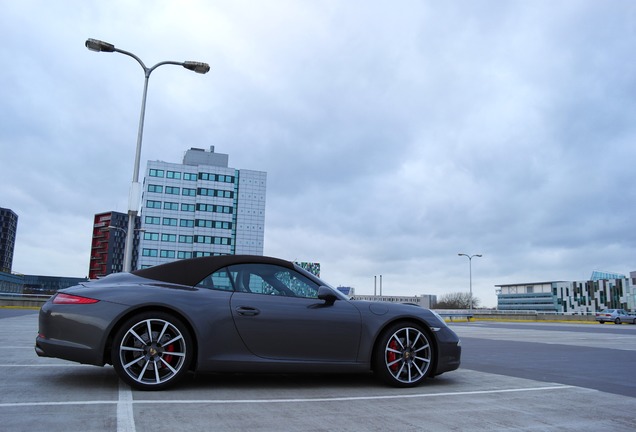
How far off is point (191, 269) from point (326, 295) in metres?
1.39

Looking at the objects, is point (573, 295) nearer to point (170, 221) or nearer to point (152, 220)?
point (170, 221)

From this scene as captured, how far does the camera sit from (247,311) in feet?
16.1

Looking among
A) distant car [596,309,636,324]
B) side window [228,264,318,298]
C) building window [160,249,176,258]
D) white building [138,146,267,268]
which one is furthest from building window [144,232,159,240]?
side window [228,264,318,298]

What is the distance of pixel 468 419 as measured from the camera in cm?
397

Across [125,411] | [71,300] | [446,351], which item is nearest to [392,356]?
[446,351]

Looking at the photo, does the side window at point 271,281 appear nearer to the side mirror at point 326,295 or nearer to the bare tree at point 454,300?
the side mirror at point 326,295

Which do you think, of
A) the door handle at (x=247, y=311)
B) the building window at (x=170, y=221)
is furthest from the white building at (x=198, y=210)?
the door handle at (x=247, y=311)

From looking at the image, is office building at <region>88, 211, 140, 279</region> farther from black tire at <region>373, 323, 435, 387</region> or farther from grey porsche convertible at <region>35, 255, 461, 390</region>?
black tire at <region>373, 323, 435, 387</region>

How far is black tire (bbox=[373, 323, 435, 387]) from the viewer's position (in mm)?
5309

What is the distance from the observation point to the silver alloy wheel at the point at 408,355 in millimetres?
5363

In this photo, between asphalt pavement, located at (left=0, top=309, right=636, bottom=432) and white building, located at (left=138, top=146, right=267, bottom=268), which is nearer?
asphalt pavement, located at (left=0, top=309, right=636, bottom=432)

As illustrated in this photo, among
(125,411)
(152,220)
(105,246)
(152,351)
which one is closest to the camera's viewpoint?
(125,411)

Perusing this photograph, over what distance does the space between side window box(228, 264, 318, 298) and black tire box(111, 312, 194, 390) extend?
0.76 metres

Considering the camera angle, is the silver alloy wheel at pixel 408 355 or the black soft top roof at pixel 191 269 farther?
the silver alloy wheel at pixel 408 355
